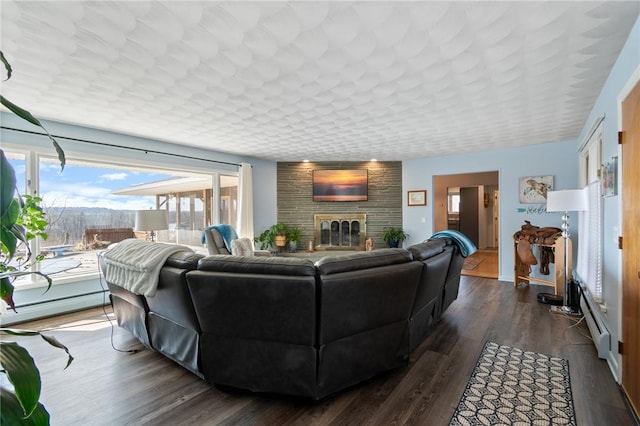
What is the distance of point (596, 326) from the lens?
2.67m

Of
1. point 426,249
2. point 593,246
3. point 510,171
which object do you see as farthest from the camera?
point 510,171

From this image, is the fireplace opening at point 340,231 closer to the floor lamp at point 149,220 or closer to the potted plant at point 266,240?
the potted plant at point 266,240

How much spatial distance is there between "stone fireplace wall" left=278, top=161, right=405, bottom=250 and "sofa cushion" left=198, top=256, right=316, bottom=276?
474 cm

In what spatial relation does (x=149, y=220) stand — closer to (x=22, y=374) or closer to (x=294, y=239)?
(x=294, y=239)

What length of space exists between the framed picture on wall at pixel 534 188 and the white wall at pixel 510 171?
0.24ft

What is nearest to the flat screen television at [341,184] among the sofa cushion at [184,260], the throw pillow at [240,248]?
the throw pillow at [240,248]

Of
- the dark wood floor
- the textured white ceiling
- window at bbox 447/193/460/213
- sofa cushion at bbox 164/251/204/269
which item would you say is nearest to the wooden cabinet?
the dark wood floor

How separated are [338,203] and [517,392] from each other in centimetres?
→ 495

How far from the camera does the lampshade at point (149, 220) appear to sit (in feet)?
12.1

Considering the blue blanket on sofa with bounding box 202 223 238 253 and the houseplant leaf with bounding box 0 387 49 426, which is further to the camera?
the blue blanket on sofa with bounding box 202 223 238 253

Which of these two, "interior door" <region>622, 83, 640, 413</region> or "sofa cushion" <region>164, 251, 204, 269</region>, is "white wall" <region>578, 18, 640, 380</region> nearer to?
"interior door" <region>622, 83, 640, 413</region>

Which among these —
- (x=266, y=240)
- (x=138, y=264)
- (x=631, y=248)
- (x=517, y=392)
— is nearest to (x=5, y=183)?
(x=138, y=264)

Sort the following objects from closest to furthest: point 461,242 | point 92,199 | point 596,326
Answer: point 596,326, point 461,242, point 92,199

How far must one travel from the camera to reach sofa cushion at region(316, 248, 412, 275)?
1855 millimetres
